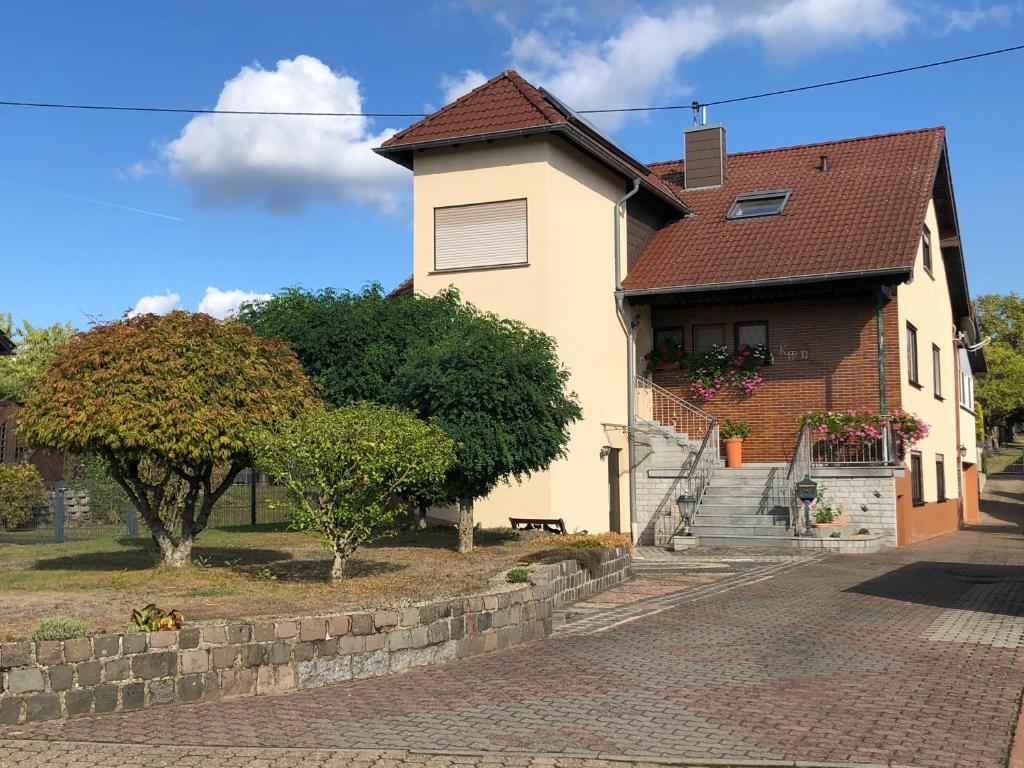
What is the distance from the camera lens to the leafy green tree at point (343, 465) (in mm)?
11500

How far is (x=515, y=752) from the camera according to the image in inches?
248

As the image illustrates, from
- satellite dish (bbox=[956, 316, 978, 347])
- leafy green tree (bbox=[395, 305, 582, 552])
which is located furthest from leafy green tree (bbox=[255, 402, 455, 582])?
satellite dish (bbox=[956, 316, 978, 347])

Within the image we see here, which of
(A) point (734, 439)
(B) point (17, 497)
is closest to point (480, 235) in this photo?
(A) point (734, 439)

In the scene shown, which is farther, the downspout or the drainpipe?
the downspout

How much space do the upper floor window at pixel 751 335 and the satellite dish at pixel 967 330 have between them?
12.5 m

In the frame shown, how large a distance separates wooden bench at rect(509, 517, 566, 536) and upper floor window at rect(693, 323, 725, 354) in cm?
674

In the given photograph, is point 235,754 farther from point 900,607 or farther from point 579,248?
point 579,248

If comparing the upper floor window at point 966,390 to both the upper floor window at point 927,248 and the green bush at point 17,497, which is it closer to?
the upper floor window at point 927,248

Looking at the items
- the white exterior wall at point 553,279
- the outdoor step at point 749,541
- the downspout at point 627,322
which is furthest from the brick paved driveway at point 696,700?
the downspout at point 627,322

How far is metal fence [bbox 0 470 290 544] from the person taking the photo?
20.0 meters

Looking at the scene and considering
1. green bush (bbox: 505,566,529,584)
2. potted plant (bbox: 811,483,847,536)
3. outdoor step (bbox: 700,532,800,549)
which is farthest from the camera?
potted plant (bbox: 811,483,847,536)

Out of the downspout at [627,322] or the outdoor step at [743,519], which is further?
the downspout at [627,322]

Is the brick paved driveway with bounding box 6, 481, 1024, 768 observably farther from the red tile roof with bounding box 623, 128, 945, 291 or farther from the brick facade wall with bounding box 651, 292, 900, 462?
the red tile roof with bounding box 623, 128, 945, 291

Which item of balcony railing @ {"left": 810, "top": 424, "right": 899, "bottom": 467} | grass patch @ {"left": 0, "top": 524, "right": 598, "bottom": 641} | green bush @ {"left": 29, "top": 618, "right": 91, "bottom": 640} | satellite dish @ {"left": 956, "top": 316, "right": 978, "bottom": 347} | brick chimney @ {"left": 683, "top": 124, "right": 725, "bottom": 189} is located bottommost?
grass patch @ {"left": 0, "top": 524, "right": 598, "bottom": 641}
